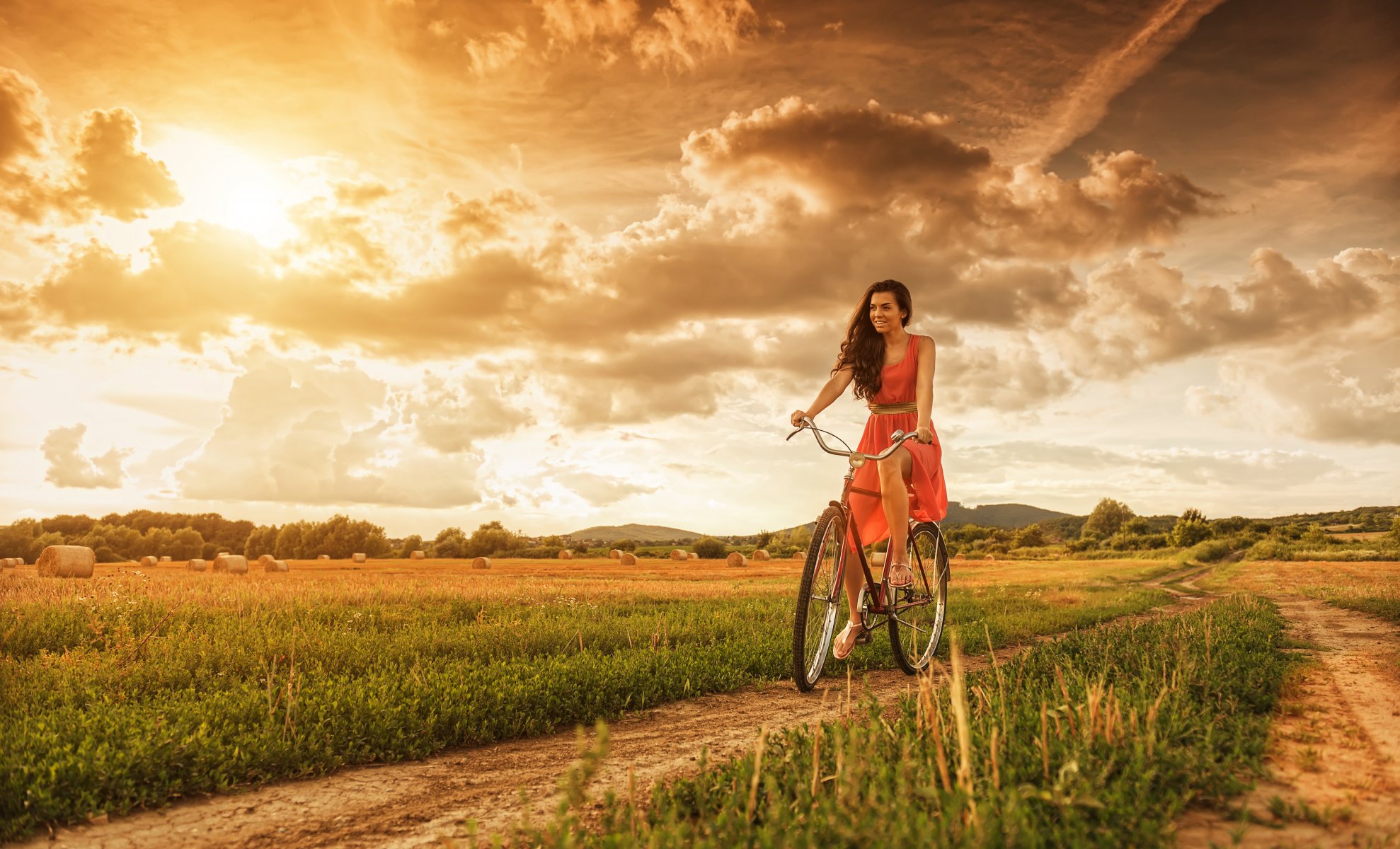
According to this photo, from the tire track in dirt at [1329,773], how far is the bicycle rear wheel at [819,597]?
10.1ft

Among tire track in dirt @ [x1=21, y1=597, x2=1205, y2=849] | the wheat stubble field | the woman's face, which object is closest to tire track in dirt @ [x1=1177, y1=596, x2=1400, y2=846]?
the wheat stubble field

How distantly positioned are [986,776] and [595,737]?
3.23m

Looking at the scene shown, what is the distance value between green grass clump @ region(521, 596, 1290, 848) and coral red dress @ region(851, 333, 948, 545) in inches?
95.1

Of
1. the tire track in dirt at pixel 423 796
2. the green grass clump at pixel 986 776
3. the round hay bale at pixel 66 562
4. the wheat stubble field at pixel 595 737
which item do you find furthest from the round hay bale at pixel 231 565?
the green grass clump at pixel 986 776

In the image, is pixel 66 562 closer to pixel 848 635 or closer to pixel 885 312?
pixel 848 635

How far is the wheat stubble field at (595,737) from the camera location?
2.84m

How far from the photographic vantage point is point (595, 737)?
210 inches

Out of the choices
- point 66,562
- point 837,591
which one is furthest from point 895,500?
point 66,562

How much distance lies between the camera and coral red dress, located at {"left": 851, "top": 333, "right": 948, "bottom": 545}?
272 inches

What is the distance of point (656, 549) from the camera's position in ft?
210

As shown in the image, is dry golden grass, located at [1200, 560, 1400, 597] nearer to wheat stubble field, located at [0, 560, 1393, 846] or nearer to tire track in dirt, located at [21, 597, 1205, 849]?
wheat stubble field, located at [0, 560, 1393, 846]

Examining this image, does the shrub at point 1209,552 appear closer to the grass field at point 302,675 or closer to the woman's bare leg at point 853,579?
the grass field at point 302,675

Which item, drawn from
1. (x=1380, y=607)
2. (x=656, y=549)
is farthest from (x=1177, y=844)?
(x=656, y=549)

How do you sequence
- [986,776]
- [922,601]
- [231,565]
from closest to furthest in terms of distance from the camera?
1. [986,776]
2. [922,601]
3. [231,565]
